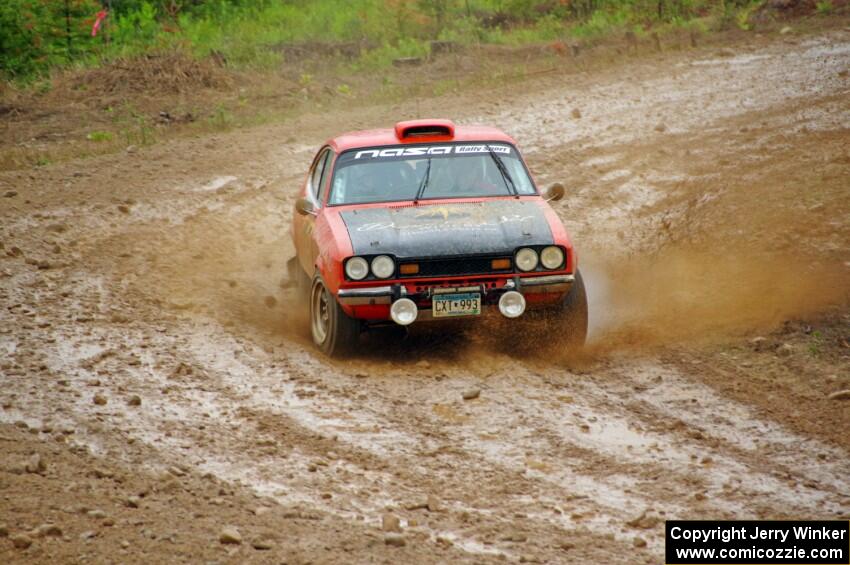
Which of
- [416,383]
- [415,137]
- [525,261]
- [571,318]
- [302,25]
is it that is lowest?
[416,383]

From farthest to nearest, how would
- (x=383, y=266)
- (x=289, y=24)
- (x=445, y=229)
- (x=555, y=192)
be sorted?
(x=289, y=24) < (x=555, y=192) < (x=445, y=229) < (x=383, y=266)

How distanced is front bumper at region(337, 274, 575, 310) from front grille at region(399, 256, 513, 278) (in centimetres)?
8

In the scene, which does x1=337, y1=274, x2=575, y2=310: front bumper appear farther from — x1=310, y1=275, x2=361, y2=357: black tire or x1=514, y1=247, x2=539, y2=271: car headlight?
x1=310, y1=275, x2=361, y2=357: black tire

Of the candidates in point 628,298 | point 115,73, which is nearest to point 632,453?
point 628,298

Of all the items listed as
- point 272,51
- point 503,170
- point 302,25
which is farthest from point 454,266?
point 302,25

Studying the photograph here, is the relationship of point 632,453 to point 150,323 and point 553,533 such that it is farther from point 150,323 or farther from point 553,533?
point 150,323

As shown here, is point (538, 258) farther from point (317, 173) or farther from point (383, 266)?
point (317, 173)

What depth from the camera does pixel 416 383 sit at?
7.78 m

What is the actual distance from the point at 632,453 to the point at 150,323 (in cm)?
439

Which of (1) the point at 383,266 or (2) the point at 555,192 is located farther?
(2) the point at 555,192

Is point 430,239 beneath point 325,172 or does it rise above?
beneath

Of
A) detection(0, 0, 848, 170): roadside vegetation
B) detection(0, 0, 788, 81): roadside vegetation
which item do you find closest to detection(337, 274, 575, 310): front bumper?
detection(0, 0, 848, 170): roadside vegetation

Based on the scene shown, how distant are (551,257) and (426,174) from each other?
1551 millimetres

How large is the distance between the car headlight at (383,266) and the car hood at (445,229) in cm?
5
